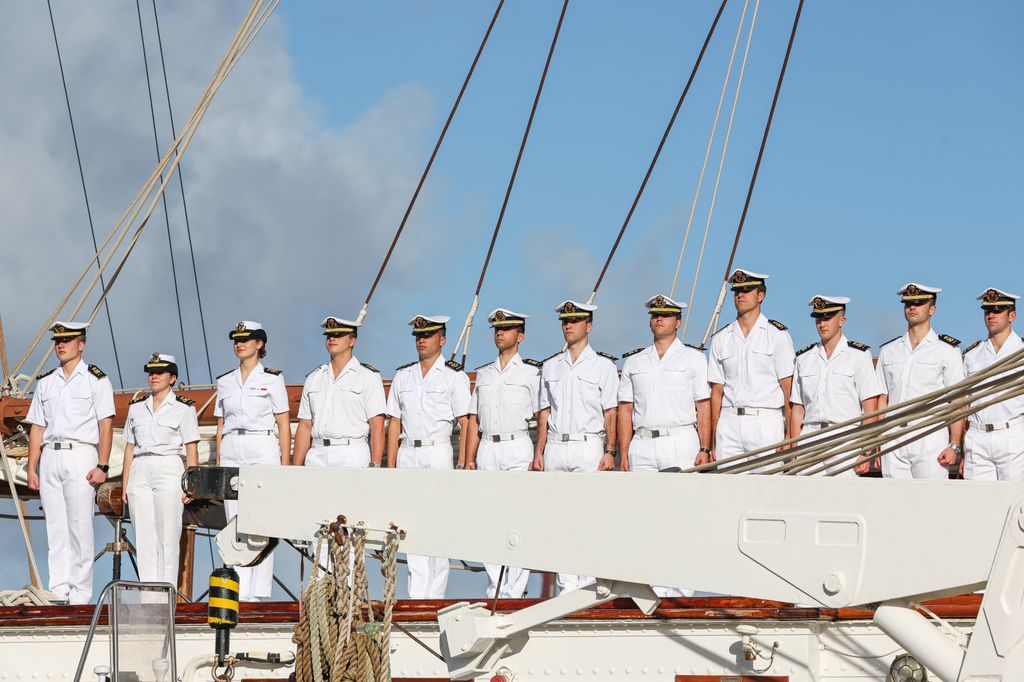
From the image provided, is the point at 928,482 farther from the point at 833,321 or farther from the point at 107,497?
the point at 107,497

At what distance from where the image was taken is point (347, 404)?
898cm

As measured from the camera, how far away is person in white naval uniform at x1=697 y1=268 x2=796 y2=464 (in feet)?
27.9

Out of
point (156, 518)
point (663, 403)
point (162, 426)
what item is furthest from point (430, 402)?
point (156, 518)

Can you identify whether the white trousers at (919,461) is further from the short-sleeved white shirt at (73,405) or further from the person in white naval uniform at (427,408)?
the short-sleeved white shirt at (73,405)

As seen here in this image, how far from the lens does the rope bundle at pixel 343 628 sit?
4.66 meters

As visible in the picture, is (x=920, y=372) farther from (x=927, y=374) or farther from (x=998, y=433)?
(x=998, y=433)

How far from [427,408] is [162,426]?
1772mm

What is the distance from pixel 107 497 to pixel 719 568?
5963 mm

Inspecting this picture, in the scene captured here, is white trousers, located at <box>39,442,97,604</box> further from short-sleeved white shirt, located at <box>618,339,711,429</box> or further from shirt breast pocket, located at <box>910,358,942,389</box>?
shirt breast pocket, located at <box>910,358,942,389</box>

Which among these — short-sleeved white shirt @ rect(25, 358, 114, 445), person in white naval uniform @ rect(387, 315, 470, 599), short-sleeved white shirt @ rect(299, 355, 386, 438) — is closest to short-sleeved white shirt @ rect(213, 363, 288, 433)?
short-sleeved white shirt @ rect(299, 355, 386, 438)

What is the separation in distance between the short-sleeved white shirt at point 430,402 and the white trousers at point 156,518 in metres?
1.51

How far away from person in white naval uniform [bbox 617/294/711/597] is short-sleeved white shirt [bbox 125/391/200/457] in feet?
9.46

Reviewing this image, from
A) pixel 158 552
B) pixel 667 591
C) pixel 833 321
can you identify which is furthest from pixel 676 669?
pixel 158 552

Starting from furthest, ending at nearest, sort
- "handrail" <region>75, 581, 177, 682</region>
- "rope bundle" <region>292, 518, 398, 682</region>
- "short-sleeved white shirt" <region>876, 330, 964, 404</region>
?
A: "short-sleeved white shirt" <region>876, 330, 964, 404</region> → "handrail" <region>75, 581, 177, 682</region> → "rope bundle" <region>292, 518, 398, 682</region>
